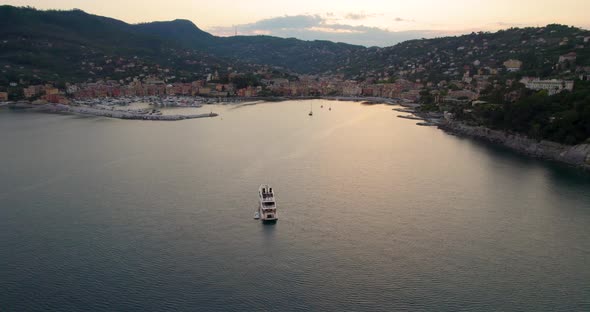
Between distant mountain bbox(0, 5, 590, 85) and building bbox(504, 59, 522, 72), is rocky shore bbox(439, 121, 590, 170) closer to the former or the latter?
distant mountain bbox(0, 5, 590, 85)

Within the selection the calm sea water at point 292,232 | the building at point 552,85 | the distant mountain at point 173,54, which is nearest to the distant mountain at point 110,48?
the distant mountain at point 173,54

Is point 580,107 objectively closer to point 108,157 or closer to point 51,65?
point 108,157

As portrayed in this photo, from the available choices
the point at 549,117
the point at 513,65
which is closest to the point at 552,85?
the point at 549,117

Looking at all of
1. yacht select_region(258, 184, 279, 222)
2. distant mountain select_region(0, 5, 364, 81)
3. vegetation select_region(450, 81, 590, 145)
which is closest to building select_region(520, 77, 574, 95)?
vegetation select_region(450, 81, 590, 145)

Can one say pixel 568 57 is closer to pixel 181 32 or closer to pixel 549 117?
pixel 549 117

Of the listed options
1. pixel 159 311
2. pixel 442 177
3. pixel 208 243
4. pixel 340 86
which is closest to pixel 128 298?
pixel 159 311

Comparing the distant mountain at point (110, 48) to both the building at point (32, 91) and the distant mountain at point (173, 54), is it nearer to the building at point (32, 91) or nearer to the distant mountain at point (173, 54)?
the distant mountain at point (173, 54)
